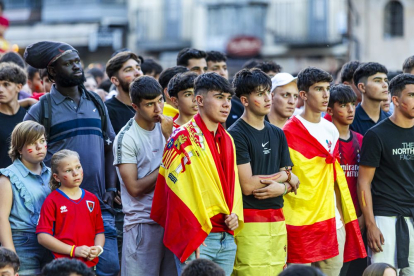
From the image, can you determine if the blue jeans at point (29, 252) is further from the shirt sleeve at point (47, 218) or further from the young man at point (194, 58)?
the young man at point (194, 58)

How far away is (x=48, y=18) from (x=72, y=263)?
25.4 meters

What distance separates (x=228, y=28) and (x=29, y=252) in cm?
2312

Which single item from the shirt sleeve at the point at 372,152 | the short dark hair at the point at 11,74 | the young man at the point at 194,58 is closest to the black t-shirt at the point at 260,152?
the shirt sleeve at the point at 372,152

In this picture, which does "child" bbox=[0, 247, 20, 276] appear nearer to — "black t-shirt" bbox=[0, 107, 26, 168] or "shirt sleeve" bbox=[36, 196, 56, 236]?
"shirt sleeve" bbox=[36, 196, 56, 236]

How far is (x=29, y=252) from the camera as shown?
582 centimetres

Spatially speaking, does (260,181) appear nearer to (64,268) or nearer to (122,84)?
(64,268)

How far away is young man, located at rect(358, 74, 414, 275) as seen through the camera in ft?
22.7

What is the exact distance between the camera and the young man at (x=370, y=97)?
777 cm

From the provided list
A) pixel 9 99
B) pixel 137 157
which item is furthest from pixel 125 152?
pixel 9 99

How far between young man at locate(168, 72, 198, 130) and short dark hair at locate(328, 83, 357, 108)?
4.98ft

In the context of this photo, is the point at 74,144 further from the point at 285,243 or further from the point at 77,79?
the point at 285,243

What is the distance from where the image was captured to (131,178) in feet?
20.2

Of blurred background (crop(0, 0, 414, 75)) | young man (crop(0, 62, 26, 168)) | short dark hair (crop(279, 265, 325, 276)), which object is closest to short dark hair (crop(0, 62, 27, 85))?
young man (crop(0, 62, 26, 168))

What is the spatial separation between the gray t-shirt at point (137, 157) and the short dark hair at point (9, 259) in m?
1.22
